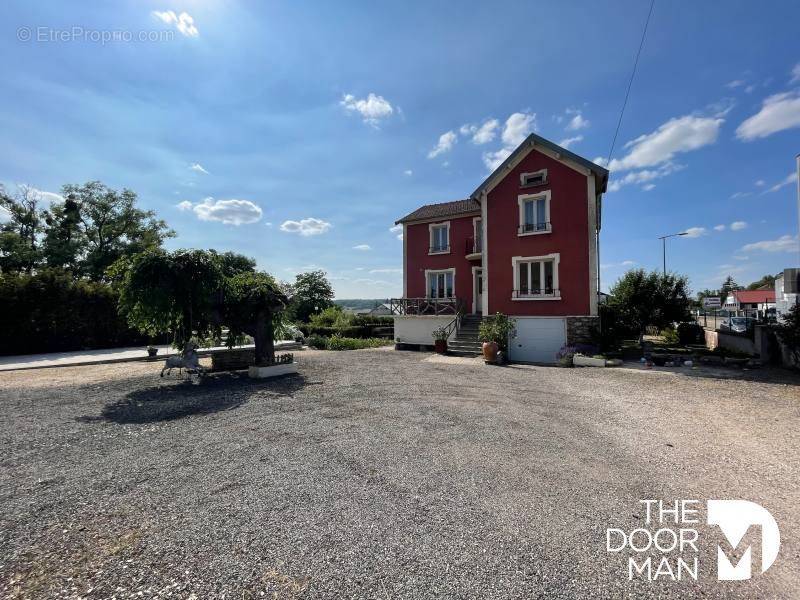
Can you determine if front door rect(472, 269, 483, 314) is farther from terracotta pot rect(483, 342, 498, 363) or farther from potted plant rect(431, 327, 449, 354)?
terracotta pot rect(483, 342, 498, 363)

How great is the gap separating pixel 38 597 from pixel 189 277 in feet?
27.3

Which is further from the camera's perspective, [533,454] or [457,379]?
[457,379]

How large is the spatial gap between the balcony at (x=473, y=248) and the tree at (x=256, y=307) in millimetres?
11389

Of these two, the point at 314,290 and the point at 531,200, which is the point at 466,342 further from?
the point at 314,290

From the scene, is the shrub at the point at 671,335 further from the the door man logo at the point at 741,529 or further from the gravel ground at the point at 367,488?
the the door man logo at the point at 741,529

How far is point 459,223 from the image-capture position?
21.0 m

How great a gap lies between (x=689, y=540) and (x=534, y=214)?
1536 centimetres

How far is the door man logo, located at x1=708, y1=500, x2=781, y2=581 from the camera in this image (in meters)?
2.81

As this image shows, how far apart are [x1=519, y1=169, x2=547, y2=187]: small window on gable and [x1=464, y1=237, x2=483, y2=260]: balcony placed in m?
3.77

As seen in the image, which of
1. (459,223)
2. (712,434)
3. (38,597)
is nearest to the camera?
(38,597)

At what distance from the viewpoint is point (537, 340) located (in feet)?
52.4

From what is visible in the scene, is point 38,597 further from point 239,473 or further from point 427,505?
point 427,505

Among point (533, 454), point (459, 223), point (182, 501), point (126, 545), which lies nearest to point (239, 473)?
point (182, 501)

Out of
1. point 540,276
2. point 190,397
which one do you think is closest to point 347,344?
point 540,276
